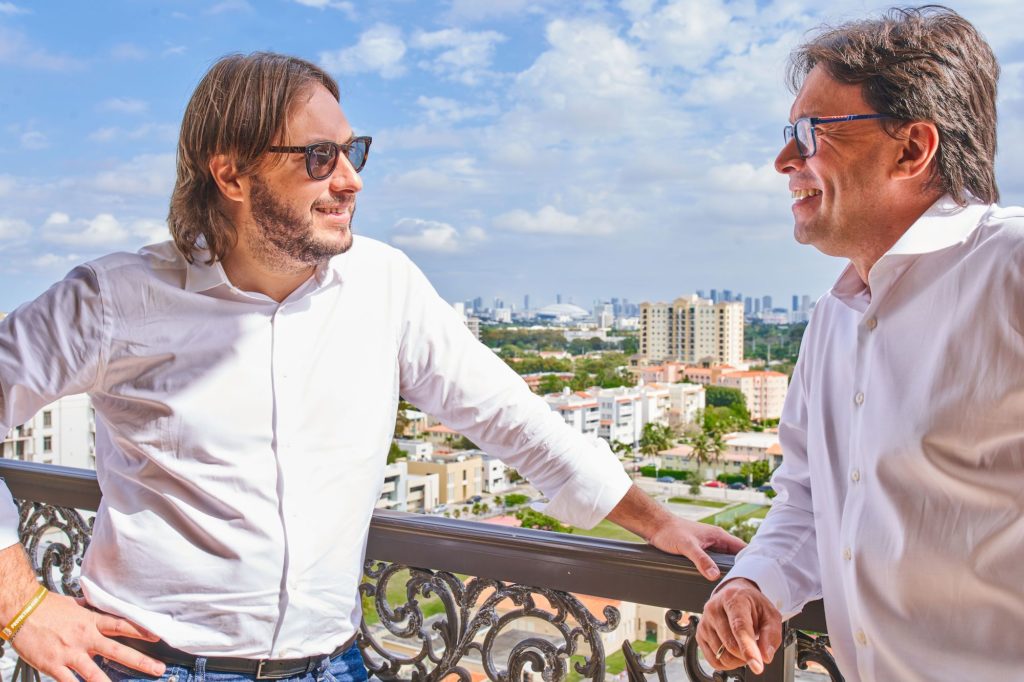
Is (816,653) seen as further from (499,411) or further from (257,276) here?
(257,276)

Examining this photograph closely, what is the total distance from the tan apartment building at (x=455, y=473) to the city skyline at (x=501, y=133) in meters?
0.53

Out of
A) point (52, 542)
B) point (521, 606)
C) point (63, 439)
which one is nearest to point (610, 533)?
point (521, 606)

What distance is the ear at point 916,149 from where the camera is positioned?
1.27 metres

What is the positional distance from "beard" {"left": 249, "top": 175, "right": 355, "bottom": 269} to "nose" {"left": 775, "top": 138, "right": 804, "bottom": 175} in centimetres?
80

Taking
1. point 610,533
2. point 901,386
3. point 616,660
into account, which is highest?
point 901,386

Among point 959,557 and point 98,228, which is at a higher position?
point 98,228

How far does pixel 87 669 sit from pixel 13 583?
0.20 metres

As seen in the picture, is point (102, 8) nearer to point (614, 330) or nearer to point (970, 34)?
point (614, 330)

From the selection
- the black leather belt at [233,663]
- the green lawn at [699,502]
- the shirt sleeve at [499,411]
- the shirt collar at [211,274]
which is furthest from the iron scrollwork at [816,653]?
the shirt collar at [211,274]

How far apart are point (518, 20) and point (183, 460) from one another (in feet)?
32.8

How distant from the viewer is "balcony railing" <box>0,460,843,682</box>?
5.09 ft

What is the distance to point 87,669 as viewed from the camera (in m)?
1.48

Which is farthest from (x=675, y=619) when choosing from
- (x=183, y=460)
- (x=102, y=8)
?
(x=102, y=8)

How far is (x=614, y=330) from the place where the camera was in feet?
11.6
